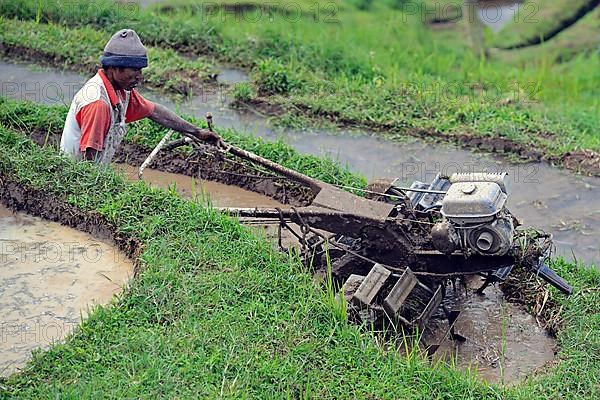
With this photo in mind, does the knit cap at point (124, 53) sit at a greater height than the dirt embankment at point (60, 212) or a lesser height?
greater

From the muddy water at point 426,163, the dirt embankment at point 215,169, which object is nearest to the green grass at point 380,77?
the muddy water at point 426,163

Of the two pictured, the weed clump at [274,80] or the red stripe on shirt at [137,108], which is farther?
the weed clump at [274,80]

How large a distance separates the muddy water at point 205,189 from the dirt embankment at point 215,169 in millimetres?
53

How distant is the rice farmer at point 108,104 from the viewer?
6539 millimetres

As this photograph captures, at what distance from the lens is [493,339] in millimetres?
6320

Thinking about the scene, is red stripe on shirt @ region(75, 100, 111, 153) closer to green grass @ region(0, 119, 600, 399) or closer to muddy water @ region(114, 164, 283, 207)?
green grass @ region(0, 119, 600, 399)

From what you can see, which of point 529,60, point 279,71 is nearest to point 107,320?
point 279,71

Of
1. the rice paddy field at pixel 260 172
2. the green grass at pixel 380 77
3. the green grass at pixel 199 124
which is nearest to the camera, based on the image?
the rice paddy field at pixel 260 172

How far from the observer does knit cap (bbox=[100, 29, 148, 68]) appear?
21.4 ft

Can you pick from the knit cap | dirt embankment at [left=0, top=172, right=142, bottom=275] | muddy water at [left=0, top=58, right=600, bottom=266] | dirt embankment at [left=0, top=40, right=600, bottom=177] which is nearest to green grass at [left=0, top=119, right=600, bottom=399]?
dirt embankment at [left=0, top=172, right=142, bottom=275]

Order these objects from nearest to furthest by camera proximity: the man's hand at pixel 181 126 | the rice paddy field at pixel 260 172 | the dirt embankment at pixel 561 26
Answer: the rice paddy field at pixel 260 172, the man's hand at pixel 181 126, the dirt embankment at pixel 561 26

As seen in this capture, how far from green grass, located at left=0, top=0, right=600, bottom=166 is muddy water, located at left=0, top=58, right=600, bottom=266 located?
29 cm

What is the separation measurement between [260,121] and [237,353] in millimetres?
4291

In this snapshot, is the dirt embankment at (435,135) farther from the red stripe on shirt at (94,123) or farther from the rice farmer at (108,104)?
the red stripe on shirt at (94,123)
